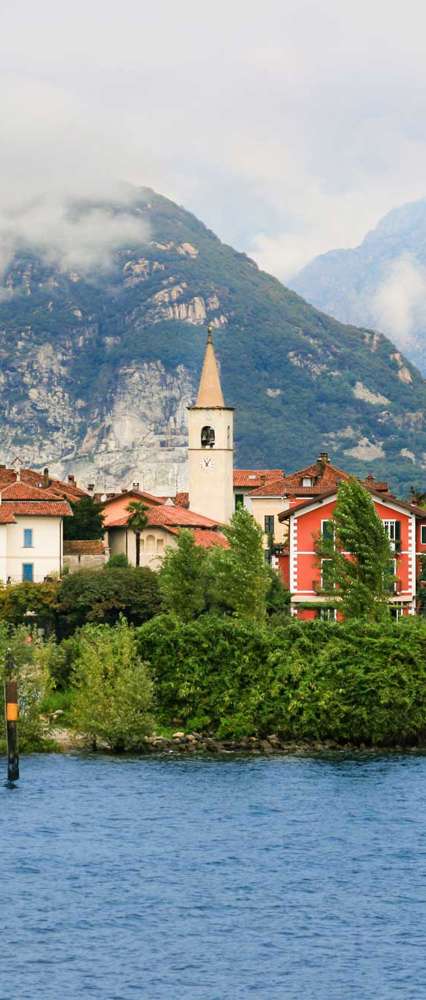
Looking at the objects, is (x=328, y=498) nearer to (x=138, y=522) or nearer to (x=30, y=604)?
(x=30, y=604)

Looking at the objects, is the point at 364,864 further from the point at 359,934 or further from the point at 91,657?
the point at 91,657

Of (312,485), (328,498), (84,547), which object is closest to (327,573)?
(328,498)

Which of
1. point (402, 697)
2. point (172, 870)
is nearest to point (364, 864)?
point (172, 870)

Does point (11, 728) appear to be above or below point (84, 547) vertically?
below

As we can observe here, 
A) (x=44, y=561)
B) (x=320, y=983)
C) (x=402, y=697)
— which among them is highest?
(x=44, y=561)

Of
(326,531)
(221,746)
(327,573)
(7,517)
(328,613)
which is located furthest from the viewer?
(7,517)

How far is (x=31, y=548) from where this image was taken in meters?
123

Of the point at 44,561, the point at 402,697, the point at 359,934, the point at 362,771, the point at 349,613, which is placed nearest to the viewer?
the point at 359,934

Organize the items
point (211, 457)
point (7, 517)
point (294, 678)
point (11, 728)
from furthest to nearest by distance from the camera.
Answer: point (211, 457), point (7, 517), point (294, 678), point (11, 728)

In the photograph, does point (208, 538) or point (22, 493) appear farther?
point (208, 538)

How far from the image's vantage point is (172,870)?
63094mm

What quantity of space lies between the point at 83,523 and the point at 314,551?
2342cm

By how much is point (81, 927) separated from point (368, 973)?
28.7 feet

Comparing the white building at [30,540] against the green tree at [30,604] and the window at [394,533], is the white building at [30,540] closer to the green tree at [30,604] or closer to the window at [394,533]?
the green tree at [30,604]
